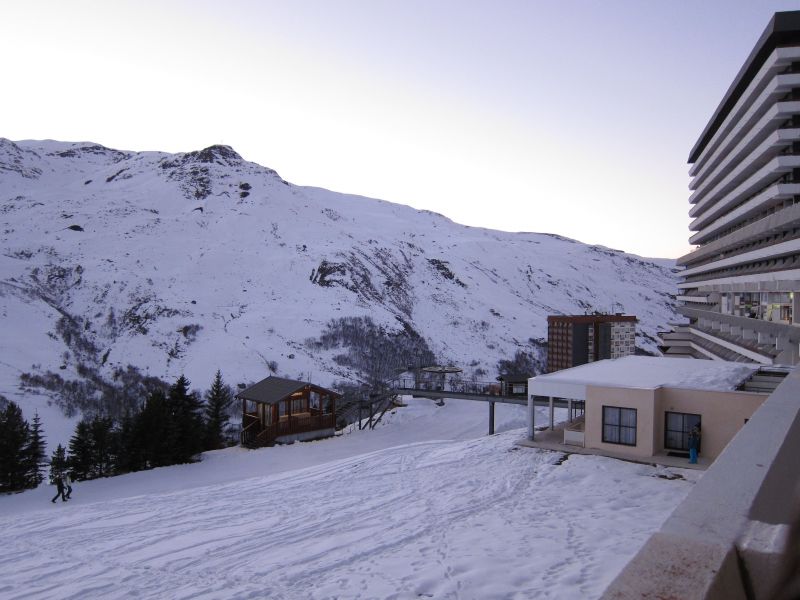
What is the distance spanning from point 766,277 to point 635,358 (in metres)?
14.3

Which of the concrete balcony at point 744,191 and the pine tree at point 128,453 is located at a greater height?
the concrete balcony at point 744,191

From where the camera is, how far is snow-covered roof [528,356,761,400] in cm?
1973

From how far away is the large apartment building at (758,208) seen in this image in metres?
32.4

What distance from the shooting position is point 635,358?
91.6 feet

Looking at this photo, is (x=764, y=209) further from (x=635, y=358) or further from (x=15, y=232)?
(x=15, y=232)

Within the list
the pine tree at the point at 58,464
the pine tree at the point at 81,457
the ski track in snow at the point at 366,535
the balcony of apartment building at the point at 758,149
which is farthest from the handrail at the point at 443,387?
the balcony of apartment building at the point at 758,149

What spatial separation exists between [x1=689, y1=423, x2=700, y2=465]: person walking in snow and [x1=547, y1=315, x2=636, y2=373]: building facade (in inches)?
1037

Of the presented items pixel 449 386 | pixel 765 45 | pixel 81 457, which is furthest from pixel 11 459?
pixel 765 45

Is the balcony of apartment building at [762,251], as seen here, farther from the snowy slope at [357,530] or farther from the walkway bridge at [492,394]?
the snowy slope at [357,530]

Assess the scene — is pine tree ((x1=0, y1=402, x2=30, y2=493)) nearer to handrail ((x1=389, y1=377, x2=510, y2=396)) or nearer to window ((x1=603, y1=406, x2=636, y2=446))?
handrail ((x1=389, y1=377, x2=510, y2=396))

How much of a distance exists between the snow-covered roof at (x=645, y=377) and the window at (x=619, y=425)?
37.1 inches

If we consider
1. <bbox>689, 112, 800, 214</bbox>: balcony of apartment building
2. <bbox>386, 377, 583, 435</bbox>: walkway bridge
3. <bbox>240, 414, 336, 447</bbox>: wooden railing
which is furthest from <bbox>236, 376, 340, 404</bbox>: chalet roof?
<bbox>689, 112, 800, 214</bbox>: balcony of apartment building

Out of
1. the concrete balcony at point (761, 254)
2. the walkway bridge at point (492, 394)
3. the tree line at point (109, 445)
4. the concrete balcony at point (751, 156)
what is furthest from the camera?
the concrete balcony at point (751, 156)

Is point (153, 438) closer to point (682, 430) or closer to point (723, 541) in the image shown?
point (682, 430)
